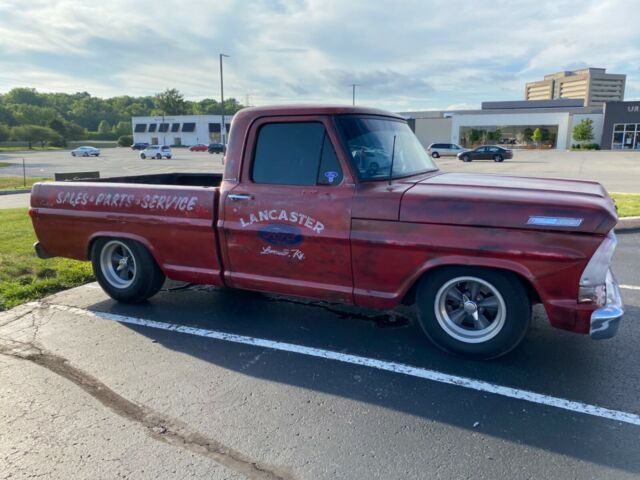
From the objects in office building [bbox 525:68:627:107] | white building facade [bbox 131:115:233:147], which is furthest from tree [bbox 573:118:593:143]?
office building [bbox 525:68:627:107]

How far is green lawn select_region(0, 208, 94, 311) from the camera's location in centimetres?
536

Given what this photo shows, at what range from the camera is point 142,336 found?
428 centimetres

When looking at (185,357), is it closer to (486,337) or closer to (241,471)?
(241,471)

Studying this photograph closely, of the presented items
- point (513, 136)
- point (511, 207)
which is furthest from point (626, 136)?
point (511, 207)

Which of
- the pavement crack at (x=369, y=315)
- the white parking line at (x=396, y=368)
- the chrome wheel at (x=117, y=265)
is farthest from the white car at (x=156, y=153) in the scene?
the pavement crack at (x=369, y=315)

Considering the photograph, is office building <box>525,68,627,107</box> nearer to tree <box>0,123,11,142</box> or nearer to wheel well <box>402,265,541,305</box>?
tree <box>0,123,11,142</box>

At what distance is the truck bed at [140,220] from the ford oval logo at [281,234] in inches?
22.4

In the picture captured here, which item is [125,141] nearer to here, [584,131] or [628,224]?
[584,131]

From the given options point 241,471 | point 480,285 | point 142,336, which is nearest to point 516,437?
point 480,285

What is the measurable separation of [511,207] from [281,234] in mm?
1810

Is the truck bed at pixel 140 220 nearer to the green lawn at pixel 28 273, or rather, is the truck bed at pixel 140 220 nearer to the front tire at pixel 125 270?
the front tire at pixel 125 270

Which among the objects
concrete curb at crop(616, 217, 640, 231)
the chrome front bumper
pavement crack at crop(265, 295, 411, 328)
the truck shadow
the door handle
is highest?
the door handle

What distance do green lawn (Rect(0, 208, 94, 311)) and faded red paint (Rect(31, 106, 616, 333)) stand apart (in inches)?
44.7

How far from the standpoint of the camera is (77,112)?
459ft
